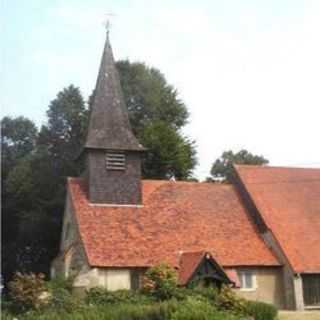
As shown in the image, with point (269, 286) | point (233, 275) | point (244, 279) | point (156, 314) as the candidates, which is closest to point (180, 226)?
point (233, 275)

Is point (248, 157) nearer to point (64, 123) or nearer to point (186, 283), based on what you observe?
point (64, 123)

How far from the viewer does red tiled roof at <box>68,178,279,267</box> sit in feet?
115

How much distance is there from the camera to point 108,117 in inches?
1565

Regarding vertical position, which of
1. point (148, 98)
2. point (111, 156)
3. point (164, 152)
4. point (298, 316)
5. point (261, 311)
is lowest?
point (298, 316)

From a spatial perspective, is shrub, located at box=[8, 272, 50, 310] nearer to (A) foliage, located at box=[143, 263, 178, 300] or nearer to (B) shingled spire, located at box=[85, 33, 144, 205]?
(A) foliage, located at box=[143, 263, 178, 300]

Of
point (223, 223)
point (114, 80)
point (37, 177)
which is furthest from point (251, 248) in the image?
point (37, 177)

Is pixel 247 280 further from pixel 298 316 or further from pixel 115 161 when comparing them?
pixel 115 161

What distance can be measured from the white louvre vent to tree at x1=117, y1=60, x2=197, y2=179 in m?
7.50

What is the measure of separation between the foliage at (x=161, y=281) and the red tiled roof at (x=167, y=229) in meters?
2.03

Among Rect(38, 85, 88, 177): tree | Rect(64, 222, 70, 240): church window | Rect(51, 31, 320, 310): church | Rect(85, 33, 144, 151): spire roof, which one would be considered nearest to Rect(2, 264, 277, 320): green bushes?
Rect(51, 31, 320, 310): church

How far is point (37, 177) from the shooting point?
4806cm

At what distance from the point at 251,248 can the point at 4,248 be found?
64.4ft

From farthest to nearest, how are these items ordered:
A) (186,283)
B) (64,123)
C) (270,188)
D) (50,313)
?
(64,123) → (270,188) → (186,283) → (50,313)

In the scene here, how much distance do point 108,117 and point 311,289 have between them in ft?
48.7
